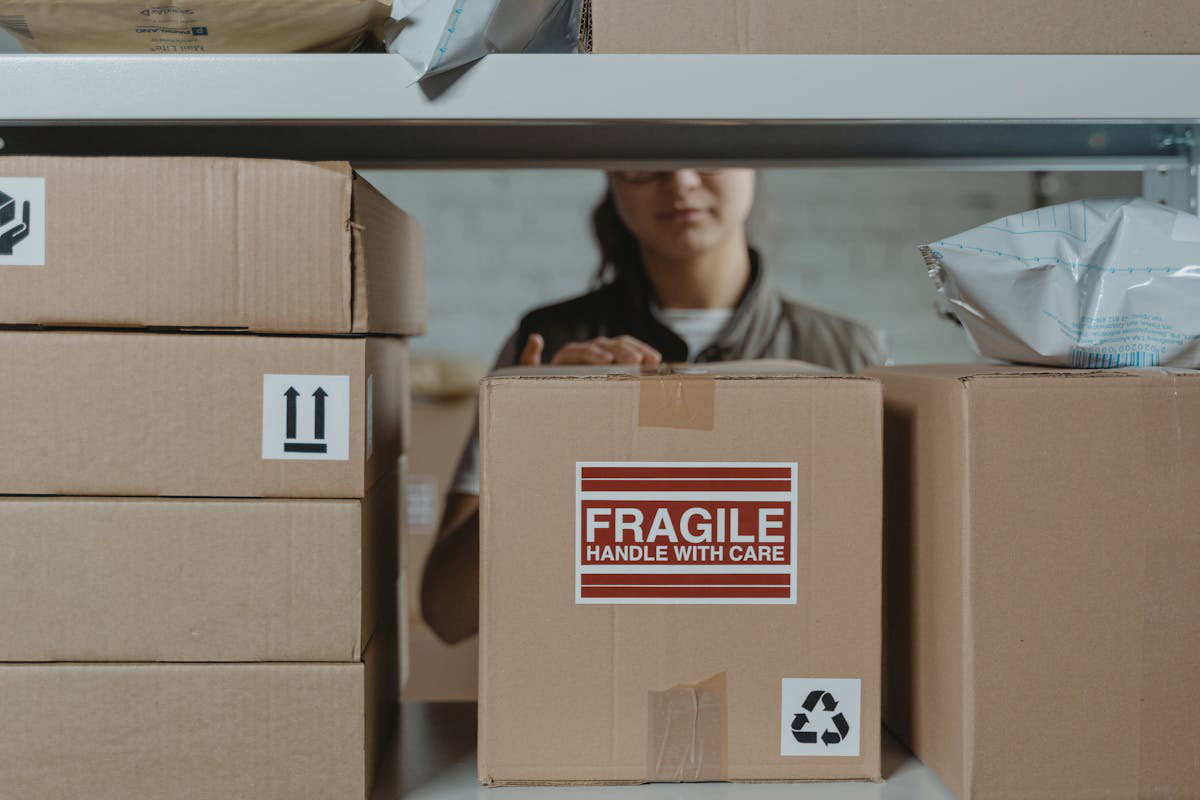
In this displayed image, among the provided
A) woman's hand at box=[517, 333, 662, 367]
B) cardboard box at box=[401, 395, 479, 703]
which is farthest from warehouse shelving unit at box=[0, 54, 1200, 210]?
cardboard box at box=[401, 395, 479, 703]

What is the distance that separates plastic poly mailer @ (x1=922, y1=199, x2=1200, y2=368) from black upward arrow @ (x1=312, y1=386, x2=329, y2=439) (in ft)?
1.43

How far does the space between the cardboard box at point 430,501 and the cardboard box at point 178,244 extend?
0.98m

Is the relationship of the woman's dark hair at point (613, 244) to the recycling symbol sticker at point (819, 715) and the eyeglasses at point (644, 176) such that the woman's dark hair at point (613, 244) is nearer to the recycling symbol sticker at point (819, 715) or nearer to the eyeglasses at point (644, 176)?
the eyeglasses at point (644, 176)

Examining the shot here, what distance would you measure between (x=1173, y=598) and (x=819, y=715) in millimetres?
245

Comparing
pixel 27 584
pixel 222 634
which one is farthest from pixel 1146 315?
pixel 27 584

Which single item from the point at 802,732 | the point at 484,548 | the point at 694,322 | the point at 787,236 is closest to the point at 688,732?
the point at 802,732

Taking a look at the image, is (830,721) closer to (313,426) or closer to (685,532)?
(685,532)

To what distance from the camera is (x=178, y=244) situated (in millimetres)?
587

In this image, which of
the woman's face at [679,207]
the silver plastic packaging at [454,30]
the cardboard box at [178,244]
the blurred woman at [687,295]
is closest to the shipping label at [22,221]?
the cardboard box at [178,244]

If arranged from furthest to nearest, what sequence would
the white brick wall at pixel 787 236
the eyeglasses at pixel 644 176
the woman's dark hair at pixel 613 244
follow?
1. the white brick wall at pixel 787 236
2. the woman's dark hair at pixel 613 244
3. the eyeglasses at pixel 644 176

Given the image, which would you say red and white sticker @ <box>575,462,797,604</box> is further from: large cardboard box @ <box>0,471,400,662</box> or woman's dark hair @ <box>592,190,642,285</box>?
woman's dark hair @ <box>592,190,642,285</box>

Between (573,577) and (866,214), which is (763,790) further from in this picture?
(866,214)

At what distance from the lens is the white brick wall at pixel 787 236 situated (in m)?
3.17

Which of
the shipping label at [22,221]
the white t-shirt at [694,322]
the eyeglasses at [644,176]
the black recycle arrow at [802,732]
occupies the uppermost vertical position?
the eyeglasses at [644,176]
